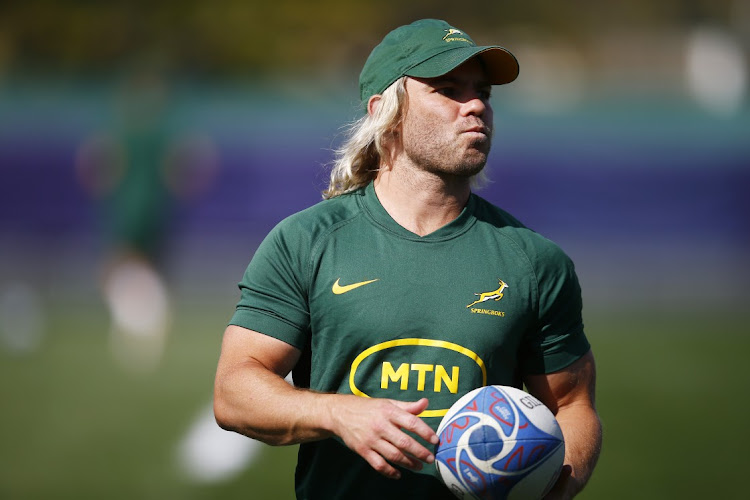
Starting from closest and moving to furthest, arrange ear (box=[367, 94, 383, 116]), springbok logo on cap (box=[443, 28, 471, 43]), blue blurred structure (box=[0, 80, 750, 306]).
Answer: springbok logo on cap (box=[443, 28, 471, 43]), ear (box=[367, 94, 383, 116]), blue blurred structure (box=[0, 80, 750, 306])

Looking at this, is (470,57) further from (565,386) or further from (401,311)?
(565,386)

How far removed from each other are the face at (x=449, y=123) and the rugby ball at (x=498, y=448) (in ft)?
2.89

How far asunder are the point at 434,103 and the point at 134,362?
8.49 metres

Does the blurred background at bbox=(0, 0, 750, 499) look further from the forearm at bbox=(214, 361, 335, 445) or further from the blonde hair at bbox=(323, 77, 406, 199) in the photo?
the forearm at bbox=(214, 361, 335, 445)

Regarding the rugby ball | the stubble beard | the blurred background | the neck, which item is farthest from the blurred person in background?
the rugby ball

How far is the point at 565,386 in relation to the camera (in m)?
3.71

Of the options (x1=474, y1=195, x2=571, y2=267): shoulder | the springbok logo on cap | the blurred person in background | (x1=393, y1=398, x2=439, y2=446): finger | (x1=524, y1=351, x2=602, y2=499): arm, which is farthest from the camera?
the blurred person in background

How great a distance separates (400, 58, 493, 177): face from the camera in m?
3.66

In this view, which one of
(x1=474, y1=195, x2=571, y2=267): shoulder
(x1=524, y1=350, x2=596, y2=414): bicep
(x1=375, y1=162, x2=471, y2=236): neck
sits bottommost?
(x1=524, y1=350, x2=596, y2=414): bicep

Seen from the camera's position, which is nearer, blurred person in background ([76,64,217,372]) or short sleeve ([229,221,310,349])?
short sleeve ([229,221,310,349])

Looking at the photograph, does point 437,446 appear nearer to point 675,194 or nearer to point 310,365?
point 310,365

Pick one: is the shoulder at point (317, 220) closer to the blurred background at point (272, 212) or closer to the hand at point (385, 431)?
the hand at point (385, 431)

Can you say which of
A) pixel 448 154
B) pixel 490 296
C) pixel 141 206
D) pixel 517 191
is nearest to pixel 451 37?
pixel 448 154

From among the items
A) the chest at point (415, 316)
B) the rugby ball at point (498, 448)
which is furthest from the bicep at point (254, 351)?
the rugby ball at point (498, 448)
